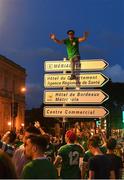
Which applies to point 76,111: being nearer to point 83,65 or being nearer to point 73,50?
point 83,65

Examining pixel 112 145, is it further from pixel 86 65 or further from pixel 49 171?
pixel 86 65

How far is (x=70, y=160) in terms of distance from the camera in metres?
9.60

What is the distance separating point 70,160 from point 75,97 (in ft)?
11.9

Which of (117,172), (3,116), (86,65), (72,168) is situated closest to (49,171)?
(117,172)

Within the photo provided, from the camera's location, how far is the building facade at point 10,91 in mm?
81963

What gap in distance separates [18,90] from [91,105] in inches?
3200

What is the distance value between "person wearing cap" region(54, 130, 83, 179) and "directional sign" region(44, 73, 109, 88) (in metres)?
3.33

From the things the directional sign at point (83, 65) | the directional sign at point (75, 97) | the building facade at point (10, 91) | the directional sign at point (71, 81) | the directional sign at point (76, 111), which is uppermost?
the building facade at point (10, 91)

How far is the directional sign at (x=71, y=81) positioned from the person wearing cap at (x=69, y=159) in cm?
333

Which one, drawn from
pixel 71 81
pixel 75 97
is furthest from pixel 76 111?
pixel 71 81

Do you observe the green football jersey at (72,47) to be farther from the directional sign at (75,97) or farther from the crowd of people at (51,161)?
the crowd of people at (51,161)

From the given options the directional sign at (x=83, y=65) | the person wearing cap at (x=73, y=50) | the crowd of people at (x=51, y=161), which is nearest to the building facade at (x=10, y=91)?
the directional sign at (x=83, y=65)

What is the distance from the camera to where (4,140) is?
1060cm

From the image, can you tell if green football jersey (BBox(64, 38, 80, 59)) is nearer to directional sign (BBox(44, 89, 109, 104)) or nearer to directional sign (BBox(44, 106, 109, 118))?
directional sign (BBox(44, 89, 109, 104))
